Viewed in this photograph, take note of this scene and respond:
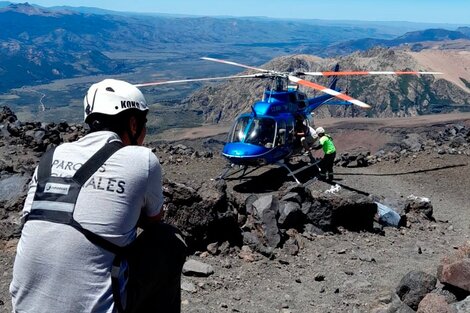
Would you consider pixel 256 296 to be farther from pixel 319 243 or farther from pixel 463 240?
pixel 463 240

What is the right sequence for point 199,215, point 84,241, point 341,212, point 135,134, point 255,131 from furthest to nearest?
point 255,131
point 341,212
point 199,215
point 135,134
point 84,241

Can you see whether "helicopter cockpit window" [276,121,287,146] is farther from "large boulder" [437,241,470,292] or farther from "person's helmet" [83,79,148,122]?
"person's helmet" [83,79,148,122]

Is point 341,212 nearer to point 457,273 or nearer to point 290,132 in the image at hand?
point 457,273

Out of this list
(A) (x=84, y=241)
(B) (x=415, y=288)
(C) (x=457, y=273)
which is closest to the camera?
(A) (x=84, y=241)

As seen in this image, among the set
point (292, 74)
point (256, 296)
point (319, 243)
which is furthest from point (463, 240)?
point (292, 74)

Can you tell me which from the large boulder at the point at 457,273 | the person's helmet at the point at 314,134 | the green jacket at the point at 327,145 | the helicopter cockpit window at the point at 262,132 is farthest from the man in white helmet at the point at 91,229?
the person's helmet at the point at 314,134

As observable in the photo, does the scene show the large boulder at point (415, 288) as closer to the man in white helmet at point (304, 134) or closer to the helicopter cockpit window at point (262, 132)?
the helicopter cockpit window at point (262, 132)

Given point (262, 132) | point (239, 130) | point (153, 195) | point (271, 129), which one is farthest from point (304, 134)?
point (153, 195)

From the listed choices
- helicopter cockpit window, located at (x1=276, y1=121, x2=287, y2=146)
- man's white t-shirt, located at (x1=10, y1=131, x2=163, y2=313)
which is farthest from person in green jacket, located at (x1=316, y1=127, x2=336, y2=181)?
man's white t-shirt, located at (x1=10, y1=131, x2=163, y2=313)
